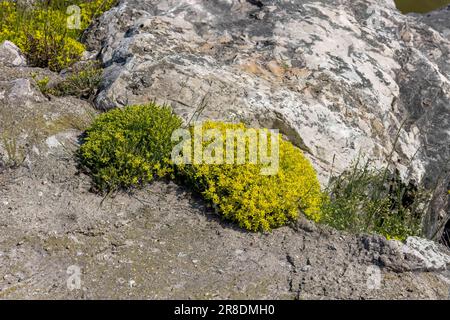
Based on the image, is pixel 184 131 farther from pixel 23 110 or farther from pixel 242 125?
pixel 23 110

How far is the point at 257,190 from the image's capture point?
19.5 feet

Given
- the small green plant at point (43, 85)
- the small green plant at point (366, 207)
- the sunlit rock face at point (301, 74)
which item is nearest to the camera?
the small green plant at point (366, 207)

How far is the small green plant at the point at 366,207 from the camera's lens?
6391 mm

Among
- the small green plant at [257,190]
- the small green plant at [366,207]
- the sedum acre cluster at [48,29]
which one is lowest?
the small green plant at [366,207]

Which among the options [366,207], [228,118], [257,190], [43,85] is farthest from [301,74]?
[43,85]

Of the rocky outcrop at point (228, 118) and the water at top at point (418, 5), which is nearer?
the rocky outcrop at point (228, 118)

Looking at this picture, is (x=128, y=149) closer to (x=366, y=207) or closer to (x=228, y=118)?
(x=228, y=118)

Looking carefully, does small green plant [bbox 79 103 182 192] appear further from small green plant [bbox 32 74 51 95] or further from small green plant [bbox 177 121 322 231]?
small green plant [bbox 32 74 51 95]

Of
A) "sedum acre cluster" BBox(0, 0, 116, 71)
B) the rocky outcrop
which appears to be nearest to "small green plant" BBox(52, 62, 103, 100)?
the rocky outcrop

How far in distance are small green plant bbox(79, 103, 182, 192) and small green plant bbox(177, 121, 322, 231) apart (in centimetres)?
36

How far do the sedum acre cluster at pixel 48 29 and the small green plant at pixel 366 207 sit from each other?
4.74 metres

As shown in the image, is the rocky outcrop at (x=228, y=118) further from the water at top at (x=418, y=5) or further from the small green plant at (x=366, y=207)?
the water at top at (x=418, y=5)

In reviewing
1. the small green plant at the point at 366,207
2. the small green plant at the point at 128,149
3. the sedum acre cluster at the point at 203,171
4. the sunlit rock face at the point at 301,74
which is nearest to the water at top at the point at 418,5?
the sunlit rock face at the point at 301,74

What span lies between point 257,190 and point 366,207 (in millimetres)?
1603
